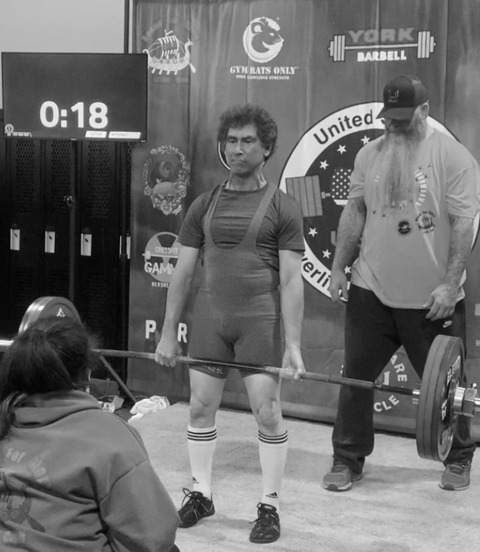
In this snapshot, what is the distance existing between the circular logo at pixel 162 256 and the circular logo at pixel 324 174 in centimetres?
62

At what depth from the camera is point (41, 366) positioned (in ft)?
5.48

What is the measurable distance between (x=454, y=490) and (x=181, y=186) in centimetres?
188

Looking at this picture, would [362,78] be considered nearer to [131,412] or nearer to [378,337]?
[378,337]

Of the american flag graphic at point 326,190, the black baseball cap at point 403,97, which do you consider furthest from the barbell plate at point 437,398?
the american flag graphic at point 326,190

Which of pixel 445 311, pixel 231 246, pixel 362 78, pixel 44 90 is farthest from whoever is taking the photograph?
pixel 44 90

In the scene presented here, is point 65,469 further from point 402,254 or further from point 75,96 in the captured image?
point 75,96

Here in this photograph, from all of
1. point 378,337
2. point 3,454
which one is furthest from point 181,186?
point 3,454

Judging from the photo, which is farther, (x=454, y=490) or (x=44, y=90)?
(x=44, y=90)

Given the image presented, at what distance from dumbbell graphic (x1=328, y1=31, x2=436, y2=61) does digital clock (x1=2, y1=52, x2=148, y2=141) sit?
0.83m

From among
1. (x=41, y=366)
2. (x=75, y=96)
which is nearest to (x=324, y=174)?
(x=75, y=96)

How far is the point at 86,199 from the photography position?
15.9 feet

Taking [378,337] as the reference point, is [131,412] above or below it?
below

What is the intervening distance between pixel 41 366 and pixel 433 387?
121 cm

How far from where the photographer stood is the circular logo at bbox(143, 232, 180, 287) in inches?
175
